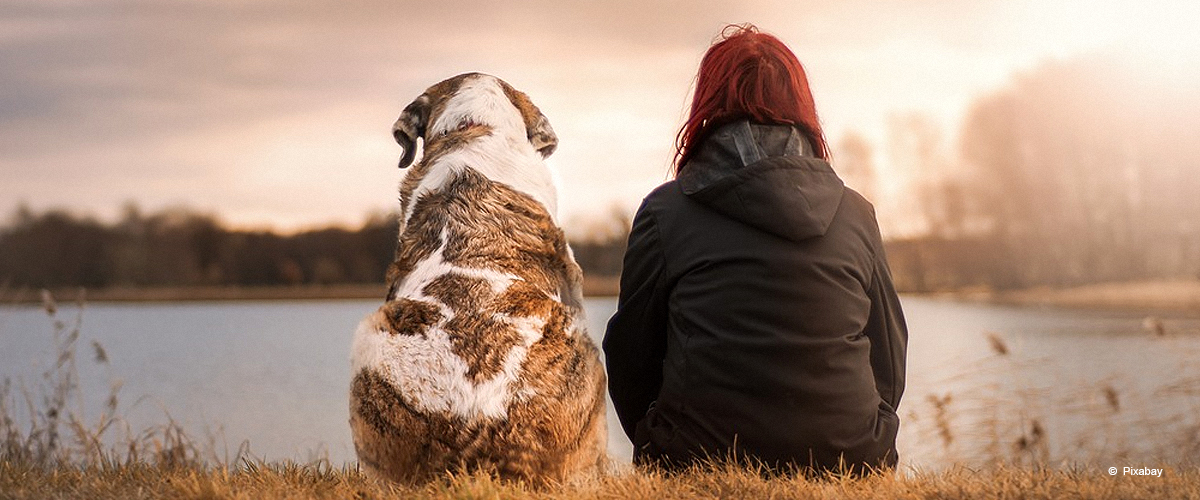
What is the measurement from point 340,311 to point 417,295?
38876mm

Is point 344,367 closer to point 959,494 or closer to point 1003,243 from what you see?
point 959,494

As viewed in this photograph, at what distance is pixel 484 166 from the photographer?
4160mm

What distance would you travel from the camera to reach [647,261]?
3811 mm

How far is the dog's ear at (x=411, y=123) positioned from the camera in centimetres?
464

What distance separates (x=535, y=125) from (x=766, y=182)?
1491 millimetres

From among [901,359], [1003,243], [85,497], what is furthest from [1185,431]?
[1003,243]

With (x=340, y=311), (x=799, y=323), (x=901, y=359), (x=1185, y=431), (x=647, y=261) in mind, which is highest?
(x=647, y=261)

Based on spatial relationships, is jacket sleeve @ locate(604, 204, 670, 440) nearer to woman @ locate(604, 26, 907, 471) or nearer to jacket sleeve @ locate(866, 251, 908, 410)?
woman @ locate(604, 26, 907, 471)

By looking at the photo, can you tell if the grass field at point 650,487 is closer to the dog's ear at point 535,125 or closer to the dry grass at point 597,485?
the dry grass at point 597,485

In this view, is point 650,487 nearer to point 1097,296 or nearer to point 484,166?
point 484,166

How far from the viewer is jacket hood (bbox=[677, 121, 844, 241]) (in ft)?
11.6

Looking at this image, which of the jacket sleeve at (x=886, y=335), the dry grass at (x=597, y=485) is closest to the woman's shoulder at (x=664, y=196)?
the jacket sleeve at (x=886, y=335)

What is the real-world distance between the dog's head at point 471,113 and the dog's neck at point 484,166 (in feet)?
0.24

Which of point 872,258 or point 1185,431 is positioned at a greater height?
point 872,258
